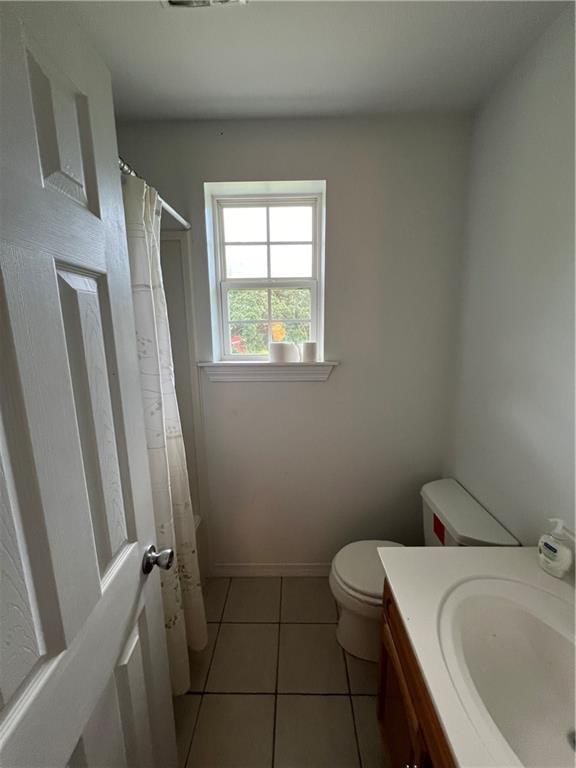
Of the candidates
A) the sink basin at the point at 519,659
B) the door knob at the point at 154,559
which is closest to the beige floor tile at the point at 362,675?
the sink basin at the point at 519,659

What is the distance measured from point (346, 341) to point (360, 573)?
1.04 meters

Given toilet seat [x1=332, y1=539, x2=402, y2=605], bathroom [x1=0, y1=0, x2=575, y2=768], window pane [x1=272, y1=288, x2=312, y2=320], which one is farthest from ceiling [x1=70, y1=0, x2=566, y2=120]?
toilet seat [x1=332, y1=539, x2=402, y2=605]

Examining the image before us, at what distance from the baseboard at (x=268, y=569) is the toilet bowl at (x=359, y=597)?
1.17ft

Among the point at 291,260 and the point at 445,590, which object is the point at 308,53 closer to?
the point at 291,260

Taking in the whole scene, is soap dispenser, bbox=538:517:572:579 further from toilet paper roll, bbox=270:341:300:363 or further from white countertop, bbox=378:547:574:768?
toilet paper roll, bbox=270:341:300:363

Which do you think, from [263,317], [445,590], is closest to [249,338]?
[263,317]

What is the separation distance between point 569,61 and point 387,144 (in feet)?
2.13

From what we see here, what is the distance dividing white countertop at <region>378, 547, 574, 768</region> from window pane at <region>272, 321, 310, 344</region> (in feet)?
3.60

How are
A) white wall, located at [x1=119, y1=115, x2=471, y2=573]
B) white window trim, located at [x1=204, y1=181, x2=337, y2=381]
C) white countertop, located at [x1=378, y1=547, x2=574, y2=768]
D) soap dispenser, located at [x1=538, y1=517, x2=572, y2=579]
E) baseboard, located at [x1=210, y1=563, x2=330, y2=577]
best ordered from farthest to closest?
baseboard, located at [x1=210, y1=563, x2=330, y2=577] → white window trim, located at [x1=204, y1=181, x2=337, y2=381] → white wall, located at [x1=119, y1=115, x2=471, y2=573] → soap dispenser, located at [x1=538, y1=517, x2=572, y2=579] → white countertop, located at [x1=378, y1=547, x2=574, y2=768]

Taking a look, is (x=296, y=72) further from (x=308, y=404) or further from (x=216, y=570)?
(x=216, y=570)

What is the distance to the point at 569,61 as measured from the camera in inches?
36.4

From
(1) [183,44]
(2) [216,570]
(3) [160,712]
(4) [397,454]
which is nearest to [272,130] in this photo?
(1) [183,44]

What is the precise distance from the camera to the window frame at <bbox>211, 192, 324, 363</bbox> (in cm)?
163

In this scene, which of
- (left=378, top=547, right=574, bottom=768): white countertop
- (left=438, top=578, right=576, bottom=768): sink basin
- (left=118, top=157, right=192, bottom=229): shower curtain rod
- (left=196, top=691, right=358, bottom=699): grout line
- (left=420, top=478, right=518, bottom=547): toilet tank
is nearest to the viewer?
(left=378, top=547, right=574, bottom=768): white countertop
